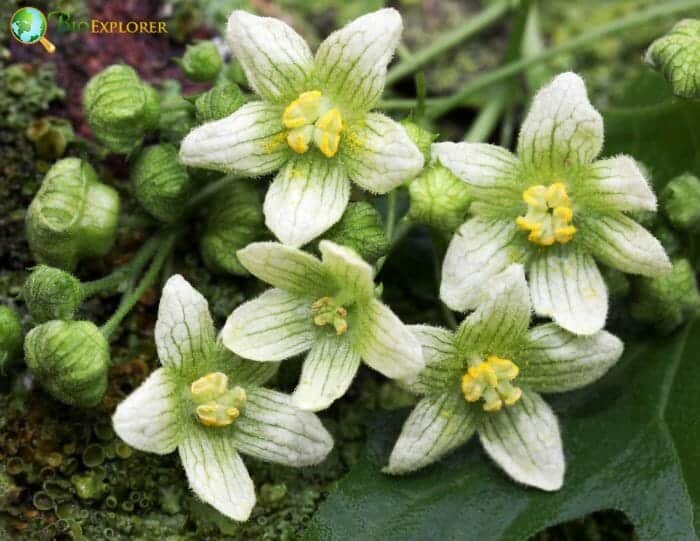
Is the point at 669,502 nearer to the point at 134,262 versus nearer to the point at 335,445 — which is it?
the point at 335,445

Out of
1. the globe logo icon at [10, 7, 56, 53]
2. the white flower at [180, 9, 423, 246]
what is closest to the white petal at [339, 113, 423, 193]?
the white flower at [180, 9, 423, 246]

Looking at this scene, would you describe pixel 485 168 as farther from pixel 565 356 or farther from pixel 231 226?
pixel 231 226

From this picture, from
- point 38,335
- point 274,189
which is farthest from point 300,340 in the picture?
point 38,335

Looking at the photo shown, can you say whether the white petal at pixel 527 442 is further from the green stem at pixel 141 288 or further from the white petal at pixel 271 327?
the green stem at pixel 141 288

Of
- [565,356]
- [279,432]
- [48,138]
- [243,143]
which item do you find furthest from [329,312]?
[48,138]

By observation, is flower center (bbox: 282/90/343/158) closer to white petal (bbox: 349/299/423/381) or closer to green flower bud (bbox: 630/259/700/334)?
white petal (bbox: 349/299/423/381)

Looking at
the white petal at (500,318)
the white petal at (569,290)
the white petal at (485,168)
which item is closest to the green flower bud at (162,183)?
the white petal at (485,168)

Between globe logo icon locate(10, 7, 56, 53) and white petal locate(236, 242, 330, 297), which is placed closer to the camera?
white petal locate(236, 242, 330, 297)
